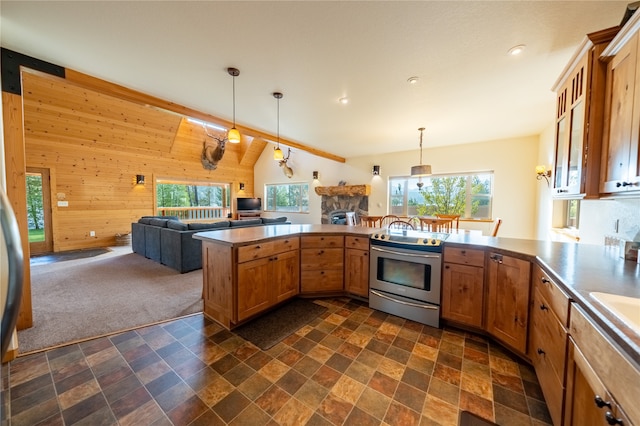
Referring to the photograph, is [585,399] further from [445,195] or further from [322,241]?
[445,195]

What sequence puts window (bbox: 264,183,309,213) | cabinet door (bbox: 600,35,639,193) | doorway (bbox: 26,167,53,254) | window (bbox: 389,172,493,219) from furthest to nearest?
window (bbox: 264,183,309,213)
window (bbox: 389,172,493,219)
doorway (bbox: 26,167,53,254)
cabinet door (bbox: 600,35,639,193)

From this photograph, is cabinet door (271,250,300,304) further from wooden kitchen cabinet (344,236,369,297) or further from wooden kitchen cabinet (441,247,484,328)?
wooden kitchen cabinet (441,247,484,328)

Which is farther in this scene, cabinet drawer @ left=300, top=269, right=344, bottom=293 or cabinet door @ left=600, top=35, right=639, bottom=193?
A: cabinet drawer @ left=300, top=269, right=344, bottom=293

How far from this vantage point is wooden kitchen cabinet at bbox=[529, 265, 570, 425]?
4.38ft

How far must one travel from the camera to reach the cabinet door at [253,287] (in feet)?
8.05

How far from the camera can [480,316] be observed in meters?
2.38

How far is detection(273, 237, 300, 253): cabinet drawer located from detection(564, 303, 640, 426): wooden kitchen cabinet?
2.35m

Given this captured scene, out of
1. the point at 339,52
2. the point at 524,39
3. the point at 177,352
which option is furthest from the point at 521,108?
the point at 177,352

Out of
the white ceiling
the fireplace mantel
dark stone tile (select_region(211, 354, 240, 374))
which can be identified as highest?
the white ceiling

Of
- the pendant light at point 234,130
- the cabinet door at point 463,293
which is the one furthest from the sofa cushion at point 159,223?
the cabinet door at point 463,293

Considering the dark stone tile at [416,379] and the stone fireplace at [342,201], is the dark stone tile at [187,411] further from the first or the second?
the stone fireplace at [342,201]

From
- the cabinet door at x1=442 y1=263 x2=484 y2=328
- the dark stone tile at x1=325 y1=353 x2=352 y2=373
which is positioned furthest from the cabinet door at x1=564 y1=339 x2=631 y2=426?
the dark stone tile at x1=325 y1=353 x2=352 y2=373

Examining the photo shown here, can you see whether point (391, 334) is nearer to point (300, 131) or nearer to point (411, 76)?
point (411, 76)

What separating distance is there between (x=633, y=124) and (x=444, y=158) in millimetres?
4712
